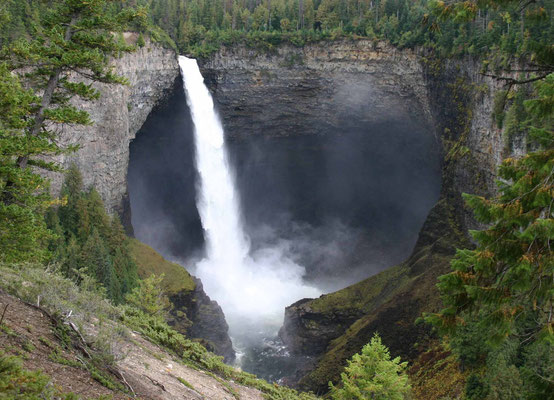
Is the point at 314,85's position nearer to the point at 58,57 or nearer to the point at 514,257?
the point at 58,57

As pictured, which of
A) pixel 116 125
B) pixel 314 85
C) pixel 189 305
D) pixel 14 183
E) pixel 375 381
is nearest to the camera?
pixel 14 183

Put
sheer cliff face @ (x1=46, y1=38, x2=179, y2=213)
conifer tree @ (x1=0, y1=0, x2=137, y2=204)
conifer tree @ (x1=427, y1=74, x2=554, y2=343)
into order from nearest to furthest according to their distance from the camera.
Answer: conifer tree @ (x1=427, y1=74, x2=554, y2=343)
conifer tree @ (x1=0, y1=0, x2=137, y2=204)
sheer cliff face @ (x1=46, y1=38, x2=179, y2=213)

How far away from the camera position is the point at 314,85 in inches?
2115

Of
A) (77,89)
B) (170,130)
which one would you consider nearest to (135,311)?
(77,89)

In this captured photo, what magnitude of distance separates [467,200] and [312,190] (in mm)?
53648

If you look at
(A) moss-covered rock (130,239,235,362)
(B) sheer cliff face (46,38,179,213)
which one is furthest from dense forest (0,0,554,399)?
(A) moss-covered rock (130,239,235,362)

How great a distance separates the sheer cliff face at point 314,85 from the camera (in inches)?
2020

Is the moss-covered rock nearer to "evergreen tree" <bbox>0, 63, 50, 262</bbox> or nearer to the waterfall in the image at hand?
the waterfall

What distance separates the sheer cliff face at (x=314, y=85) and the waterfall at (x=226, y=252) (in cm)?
297

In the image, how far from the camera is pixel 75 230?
35.1 meters

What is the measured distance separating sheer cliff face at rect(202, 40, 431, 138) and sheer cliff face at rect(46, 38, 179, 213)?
808 centimetres

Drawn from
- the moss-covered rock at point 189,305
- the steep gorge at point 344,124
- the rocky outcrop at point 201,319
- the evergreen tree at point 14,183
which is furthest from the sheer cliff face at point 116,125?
the evergreen tree at point 14,183

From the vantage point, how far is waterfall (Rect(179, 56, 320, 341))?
49594 millimetres

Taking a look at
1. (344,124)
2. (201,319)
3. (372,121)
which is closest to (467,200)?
(201,319)
